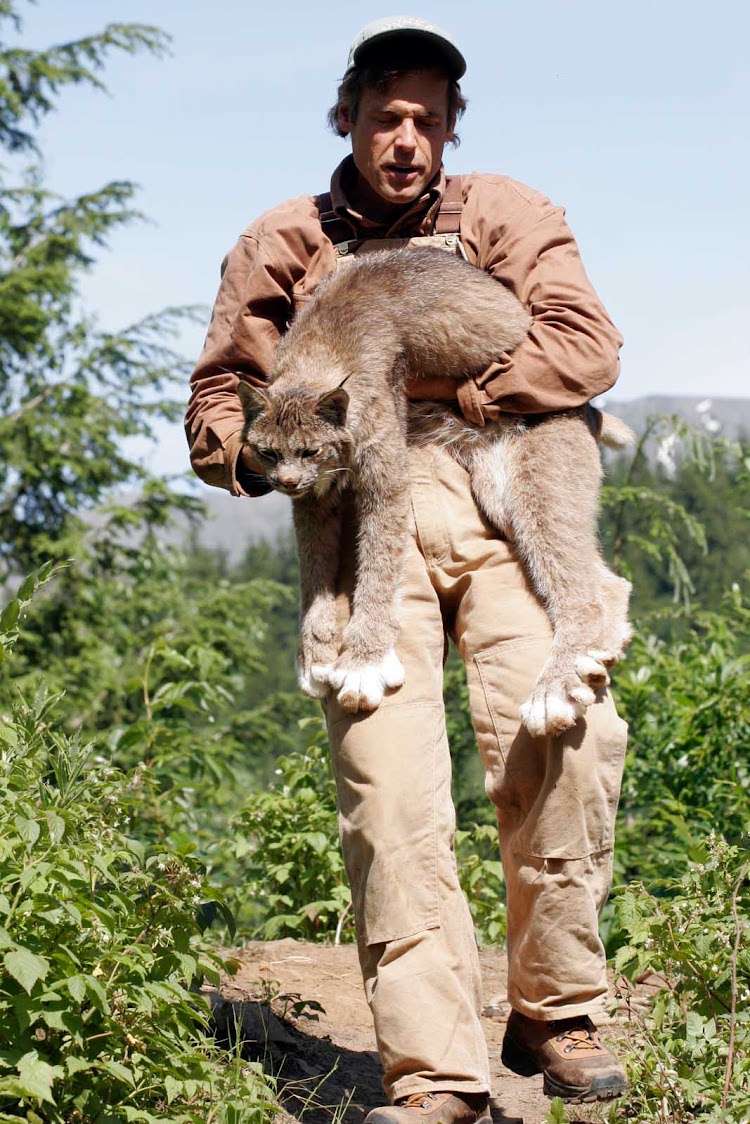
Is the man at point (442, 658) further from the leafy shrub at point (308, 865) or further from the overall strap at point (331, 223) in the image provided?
the leafy shrub at point (308, 865)

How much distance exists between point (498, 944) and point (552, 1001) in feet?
8.02

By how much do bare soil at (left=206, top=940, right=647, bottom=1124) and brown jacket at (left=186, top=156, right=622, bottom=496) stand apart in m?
1.88

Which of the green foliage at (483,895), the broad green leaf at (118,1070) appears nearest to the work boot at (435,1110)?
the broad green leaf at (118,1070)

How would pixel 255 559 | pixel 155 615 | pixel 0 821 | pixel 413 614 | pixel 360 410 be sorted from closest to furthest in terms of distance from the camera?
1. pixel 0 821
2. pixel 413 614
3. pixel 360 410
4. pixel 155 615
5. pixel 255 559

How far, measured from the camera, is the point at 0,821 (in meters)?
3.11

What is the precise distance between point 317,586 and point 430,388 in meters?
0.84

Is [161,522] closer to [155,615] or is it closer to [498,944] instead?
[155,615]

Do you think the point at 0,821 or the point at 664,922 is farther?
the point at 664,922

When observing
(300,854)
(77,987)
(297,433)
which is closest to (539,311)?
(297,433)

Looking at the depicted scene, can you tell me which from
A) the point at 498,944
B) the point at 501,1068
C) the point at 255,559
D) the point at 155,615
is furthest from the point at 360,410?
the point at 255,559

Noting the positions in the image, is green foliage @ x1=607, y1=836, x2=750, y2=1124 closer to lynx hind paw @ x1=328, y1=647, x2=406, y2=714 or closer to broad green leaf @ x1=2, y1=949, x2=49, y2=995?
lynx hind paw @ x1=328, y1=647, x2=406, y2=714

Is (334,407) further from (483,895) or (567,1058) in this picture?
(483,895)

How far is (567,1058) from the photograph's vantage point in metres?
3.82

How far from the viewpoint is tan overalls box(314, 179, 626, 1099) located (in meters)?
3.65
